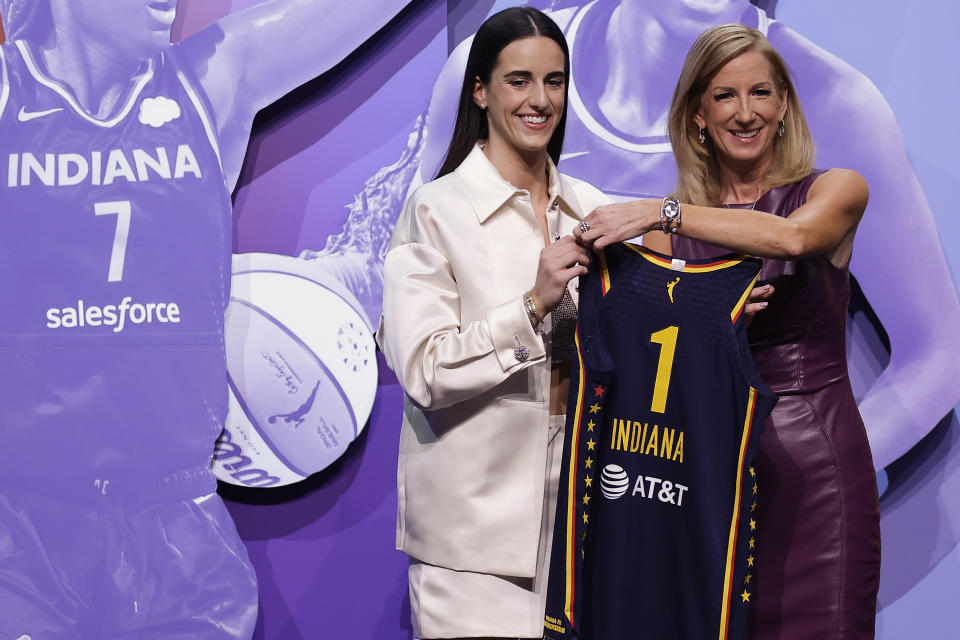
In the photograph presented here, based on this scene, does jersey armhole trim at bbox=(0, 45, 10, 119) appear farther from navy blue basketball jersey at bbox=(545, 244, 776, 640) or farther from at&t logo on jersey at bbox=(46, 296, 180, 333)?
navy blue basketball jersey at bbox=(545, 244, 776, 640)

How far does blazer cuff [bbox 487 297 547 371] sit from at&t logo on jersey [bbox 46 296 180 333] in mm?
1402

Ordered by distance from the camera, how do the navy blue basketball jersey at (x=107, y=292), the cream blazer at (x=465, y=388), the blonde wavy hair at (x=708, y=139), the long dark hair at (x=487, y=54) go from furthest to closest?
the navy blue basketball jersey at (x=107, y=292) → the blonde wavy hair at (x=708, y=139) → the long dark hair at (x=487, y=54) → the cream blazer at (x=465, y=388)

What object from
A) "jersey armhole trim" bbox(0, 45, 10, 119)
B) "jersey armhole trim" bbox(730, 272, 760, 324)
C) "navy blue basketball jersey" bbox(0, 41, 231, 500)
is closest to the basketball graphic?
"navy blue basketball jersey" bbox(0, 41, 231, 500)

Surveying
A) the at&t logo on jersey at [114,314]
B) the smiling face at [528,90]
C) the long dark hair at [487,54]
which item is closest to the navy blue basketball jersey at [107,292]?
the at&t logo on jersey at [114,314]

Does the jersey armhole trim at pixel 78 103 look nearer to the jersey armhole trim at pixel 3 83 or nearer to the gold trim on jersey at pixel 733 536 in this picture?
the jersey armhole trim at pixel 3 83

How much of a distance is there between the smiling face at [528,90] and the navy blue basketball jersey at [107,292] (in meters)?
1.20

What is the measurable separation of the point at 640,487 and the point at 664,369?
0.22 m

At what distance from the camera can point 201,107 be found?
105 inches

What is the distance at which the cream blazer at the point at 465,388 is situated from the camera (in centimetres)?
166

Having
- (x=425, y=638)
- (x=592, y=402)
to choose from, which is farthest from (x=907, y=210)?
(x=425, y=638)

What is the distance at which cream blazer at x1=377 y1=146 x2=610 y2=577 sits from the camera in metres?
1.66

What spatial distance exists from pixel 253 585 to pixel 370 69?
1613 millimetres

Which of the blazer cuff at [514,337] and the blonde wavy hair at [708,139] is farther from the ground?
the blonde wavy hair at [708,139]

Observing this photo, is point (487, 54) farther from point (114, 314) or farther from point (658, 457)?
point (114, 314)
